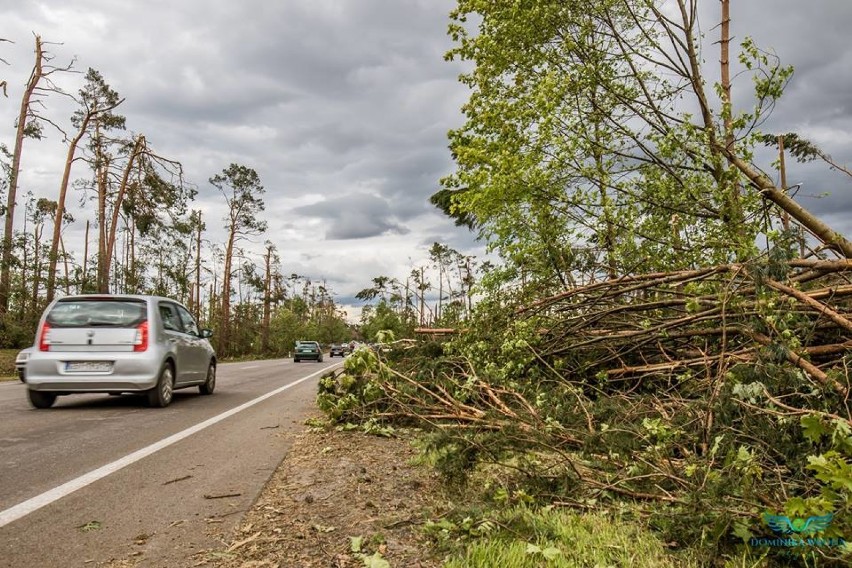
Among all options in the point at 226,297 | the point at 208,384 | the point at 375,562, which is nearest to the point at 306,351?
the point at 226,297

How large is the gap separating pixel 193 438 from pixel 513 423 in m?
3.57

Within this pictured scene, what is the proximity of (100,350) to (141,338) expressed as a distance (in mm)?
572

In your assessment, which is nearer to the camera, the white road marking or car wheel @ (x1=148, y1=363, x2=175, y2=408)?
the white road marking

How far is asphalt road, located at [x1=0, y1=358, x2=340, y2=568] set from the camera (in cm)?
279

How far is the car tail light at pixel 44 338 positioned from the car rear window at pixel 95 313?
0.08 metres

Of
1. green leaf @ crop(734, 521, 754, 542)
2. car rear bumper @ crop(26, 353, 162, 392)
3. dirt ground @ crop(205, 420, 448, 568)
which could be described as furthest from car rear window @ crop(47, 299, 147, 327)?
green leaf @ crop(734, 521, 754, 542)

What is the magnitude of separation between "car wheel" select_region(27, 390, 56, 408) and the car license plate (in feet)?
1.99

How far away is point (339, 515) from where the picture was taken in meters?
3.14

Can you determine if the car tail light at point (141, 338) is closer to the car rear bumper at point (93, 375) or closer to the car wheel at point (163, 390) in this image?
the car rear bumper at point (93, 375)

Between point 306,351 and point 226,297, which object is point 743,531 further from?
point 226,297

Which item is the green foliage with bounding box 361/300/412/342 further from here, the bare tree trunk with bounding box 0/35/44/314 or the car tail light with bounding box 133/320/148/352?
the bare tree trunk with bounding box 0/35/44/314

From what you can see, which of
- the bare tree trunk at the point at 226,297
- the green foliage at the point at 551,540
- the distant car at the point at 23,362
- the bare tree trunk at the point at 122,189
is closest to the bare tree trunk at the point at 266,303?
the bare tree trunk at the point at 226,297

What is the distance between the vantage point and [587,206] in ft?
29.8
